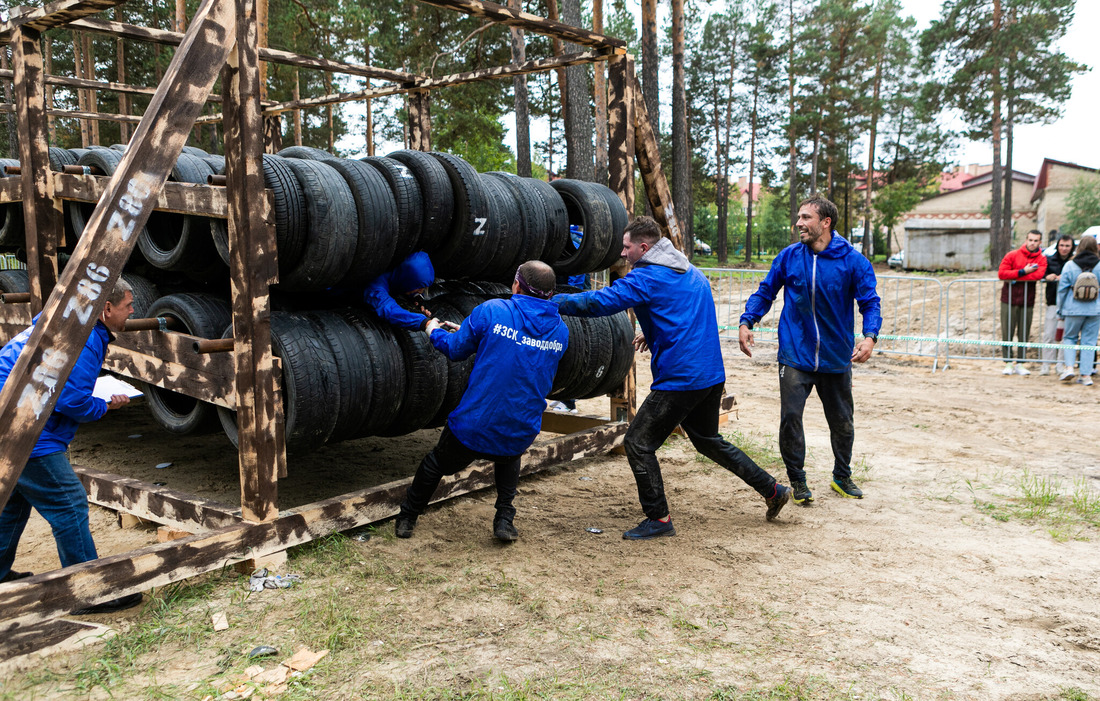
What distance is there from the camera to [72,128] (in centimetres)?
3030

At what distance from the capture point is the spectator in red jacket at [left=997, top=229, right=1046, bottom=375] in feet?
40.2

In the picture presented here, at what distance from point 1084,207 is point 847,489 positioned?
136 feet

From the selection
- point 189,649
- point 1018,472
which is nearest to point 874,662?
point 189,649

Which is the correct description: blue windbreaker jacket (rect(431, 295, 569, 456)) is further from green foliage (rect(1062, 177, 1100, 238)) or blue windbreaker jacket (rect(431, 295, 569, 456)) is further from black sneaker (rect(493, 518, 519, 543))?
green foliage (rect(1062, 177, 1100, 238))

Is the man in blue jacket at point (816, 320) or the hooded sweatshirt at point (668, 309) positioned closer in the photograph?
the hooded sweatshirt at point (668, 309)

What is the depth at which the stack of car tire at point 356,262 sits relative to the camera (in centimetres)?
455

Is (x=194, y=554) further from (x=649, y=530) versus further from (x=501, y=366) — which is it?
(x=649, y=530)

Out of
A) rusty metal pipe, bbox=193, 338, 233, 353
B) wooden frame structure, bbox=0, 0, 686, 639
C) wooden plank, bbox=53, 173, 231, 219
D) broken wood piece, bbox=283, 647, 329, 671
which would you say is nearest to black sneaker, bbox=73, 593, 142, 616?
wooden frame structure, bbox=0, 0, 686, 639

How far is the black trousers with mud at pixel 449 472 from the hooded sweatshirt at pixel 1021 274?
1014 cm

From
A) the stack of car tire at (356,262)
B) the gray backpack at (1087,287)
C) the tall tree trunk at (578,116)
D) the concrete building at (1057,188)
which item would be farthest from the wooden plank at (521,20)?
the concrete building at (1057,188)

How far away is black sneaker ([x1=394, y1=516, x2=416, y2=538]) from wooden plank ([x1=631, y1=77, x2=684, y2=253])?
317 cm

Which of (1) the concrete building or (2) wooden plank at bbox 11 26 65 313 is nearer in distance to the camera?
(2) wooden plank at bbox 11 26 65 313

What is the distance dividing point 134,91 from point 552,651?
824 cm

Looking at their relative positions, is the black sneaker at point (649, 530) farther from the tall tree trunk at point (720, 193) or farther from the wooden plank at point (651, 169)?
the tall tree trunk at point (720, 193)
